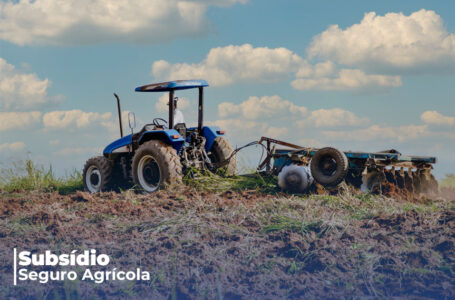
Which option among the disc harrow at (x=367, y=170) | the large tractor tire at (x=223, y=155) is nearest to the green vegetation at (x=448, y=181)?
the disc harrow at (x=367, y=170)

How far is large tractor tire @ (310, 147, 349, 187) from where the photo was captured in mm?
7635

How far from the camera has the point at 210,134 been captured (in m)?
9.25

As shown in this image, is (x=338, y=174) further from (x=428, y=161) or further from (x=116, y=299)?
(x=116, y=299)

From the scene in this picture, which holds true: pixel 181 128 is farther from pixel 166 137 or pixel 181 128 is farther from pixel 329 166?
pixel 329 166

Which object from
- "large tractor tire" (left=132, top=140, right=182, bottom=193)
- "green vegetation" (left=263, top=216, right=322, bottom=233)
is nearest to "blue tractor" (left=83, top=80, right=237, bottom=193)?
"large tractor tire" (left=132, top=140, right=182, bottom=193)

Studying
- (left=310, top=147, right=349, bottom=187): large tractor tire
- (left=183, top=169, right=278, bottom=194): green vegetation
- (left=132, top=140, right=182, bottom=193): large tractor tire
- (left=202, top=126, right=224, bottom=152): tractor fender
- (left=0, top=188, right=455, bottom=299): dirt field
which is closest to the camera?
(left=0, top=188, right=455, bottom=299): dirt field

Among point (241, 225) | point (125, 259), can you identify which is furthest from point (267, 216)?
point (125, 259)

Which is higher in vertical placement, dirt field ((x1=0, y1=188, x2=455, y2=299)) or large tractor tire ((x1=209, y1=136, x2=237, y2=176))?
large tractor tire ((x1=209, y1=136, x2=237, y2=176))

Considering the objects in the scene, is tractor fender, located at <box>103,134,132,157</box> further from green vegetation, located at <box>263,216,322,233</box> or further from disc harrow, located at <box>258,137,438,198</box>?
green vegetation, located at <box>263,216,322,233</box>

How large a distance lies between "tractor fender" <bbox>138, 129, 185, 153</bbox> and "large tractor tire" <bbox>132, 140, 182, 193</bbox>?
0.14 m

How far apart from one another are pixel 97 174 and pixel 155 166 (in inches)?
71.4

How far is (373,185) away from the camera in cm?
798

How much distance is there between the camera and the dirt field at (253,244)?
487 centimetres

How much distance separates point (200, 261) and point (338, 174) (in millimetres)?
3140
